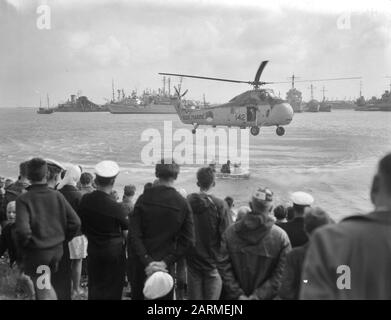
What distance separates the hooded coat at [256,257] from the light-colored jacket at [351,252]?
147cm

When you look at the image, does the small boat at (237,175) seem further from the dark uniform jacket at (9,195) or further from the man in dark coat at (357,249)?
the man in dark coat at (357,249)

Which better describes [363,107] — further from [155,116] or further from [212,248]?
[155,116]

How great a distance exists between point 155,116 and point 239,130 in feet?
19.5

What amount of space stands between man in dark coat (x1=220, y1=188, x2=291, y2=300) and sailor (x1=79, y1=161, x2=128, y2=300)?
105 cm

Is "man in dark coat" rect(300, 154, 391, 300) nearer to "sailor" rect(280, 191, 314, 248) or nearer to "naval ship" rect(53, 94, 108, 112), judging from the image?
"sailor" rect(280, 191, 314, 248)

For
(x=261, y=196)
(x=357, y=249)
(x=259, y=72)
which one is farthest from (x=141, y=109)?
(x=357, y=249)

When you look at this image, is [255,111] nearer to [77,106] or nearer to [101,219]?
[77,106]

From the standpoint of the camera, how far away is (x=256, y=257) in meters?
3.01

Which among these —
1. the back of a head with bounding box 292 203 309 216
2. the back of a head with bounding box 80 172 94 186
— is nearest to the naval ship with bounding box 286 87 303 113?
the back of a head with bounding box 80 172 94 186

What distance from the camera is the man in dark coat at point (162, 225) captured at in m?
3.44

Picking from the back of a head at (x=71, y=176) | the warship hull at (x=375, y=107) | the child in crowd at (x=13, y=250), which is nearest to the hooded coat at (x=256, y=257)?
the child in crowd at (x=13, y=250)

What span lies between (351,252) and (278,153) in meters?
9.48

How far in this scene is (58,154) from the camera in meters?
11.0
